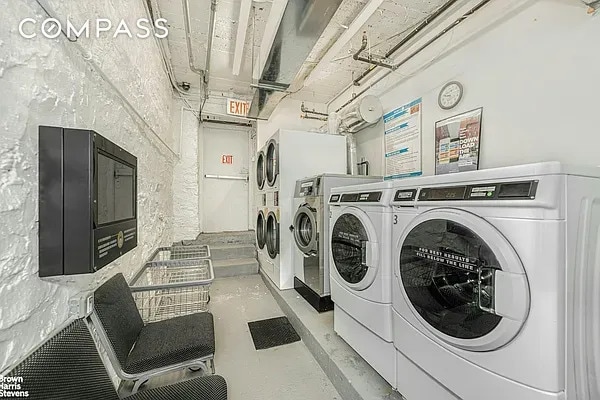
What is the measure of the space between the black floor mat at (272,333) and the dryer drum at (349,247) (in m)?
0.91

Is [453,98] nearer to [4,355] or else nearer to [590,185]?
[590,185]

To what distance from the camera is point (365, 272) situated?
1.56m

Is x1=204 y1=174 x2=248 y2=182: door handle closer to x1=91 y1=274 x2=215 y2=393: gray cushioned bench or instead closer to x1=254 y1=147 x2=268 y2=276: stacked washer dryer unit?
x1=254 y1=147 x2=268 y2=276: stacked washer dryer unit

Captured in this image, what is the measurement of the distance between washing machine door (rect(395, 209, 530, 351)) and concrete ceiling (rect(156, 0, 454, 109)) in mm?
2222

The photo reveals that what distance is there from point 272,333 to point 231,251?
209 cm

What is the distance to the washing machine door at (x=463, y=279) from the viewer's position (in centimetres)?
86

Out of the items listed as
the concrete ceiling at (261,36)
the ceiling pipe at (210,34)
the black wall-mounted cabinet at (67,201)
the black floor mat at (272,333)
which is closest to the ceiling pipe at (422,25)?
the concrete ceiling at (261,36)

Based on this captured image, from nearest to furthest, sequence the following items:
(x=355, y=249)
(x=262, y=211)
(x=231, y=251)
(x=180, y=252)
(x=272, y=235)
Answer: (x=355, y=249)
(x=180, y=252)
(x=272, y=235)
(x=262, y=211)
(x=231, y=251)

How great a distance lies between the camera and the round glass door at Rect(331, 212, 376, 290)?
1533 millimetres

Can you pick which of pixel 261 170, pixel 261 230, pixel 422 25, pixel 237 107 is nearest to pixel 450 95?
pixel 422 25

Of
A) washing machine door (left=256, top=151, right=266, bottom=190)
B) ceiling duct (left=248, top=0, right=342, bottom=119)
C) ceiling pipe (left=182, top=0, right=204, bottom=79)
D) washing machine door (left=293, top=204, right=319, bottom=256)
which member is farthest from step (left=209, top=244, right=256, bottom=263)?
ceiling pipe (left=182, top=0, right=204, bottom=79)

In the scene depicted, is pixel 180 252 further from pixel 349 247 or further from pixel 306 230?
pixel 349 247

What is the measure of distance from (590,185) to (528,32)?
1.59m

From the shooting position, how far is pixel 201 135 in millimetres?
4660
